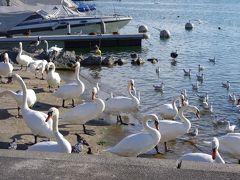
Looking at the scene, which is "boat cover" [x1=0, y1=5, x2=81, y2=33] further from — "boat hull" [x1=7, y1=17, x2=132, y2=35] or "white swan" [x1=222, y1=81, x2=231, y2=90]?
"white swan" [x1=222, y1=81, x2=231, y2=90]

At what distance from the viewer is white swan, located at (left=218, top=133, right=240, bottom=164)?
1037cm

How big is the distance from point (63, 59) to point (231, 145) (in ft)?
51.6

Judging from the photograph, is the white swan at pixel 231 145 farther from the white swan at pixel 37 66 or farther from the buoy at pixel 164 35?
the buoy at pixel 164 35

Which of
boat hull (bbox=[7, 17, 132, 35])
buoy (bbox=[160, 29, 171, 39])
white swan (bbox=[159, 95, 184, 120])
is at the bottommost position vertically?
white swan (bbox=[159, 95, 184, 120])

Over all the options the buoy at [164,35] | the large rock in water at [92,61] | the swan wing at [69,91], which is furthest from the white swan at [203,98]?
the buoy at [164,35]

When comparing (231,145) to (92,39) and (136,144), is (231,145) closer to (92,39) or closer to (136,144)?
(136,144)

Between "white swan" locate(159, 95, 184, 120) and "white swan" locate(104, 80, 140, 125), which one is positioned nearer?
"white swan" locate(104, 80, 140, 125)

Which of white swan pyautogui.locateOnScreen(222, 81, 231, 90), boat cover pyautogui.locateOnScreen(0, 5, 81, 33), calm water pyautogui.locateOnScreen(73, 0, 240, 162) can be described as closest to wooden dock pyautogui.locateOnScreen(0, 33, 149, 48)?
calm water pyautogui.locateOnScreen(73, 0, 240, 162)

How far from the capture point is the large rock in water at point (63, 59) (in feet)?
80.0

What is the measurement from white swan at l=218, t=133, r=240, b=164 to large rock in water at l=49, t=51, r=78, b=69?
14.6m

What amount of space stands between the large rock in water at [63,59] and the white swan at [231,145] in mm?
14577

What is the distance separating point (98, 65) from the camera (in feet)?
86.6

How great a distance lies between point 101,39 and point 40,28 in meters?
5.04

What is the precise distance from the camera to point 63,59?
25031mm
